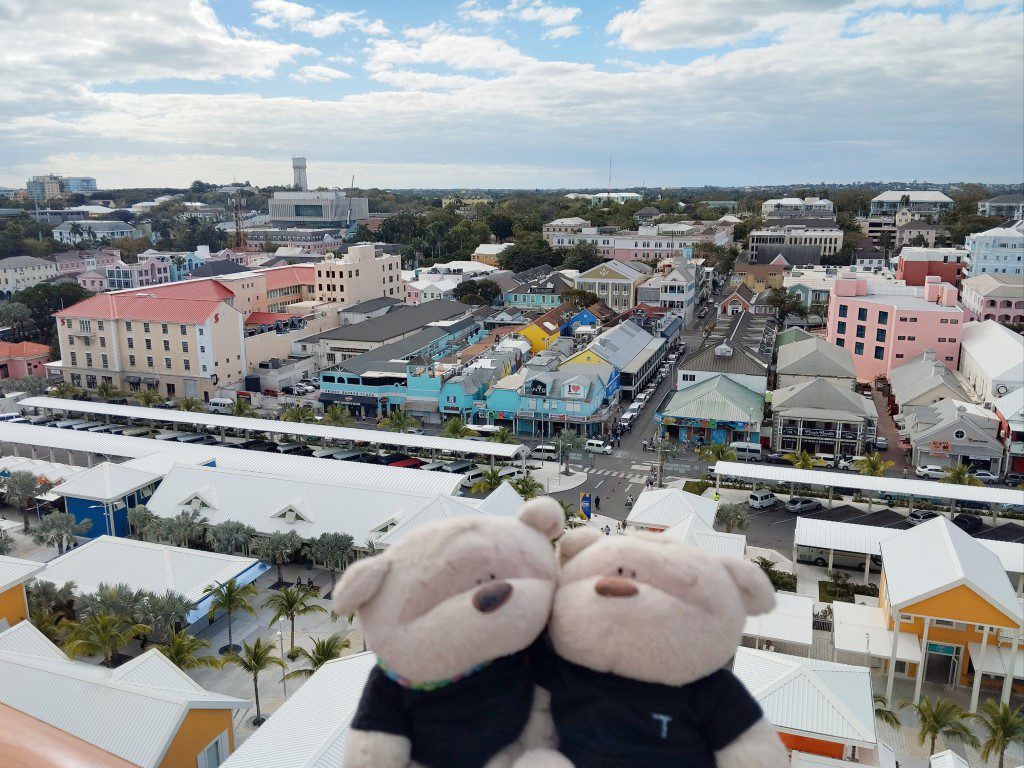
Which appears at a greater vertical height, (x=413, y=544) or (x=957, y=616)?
(x=413, y=544)

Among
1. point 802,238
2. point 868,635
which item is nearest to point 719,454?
point 868,635

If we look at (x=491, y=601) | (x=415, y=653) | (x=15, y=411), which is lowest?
(x=15, y=411)

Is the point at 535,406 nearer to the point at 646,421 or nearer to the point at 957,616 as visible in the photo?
the point at 646,421

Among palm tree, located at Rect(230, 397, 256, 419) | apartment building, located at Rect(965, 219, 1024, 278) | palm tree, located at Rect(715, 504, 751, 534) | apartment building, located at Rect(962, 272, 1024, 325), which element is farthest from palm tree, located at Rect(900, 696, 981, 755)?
apartment building, located at Rect(965, 219, 1024, 278)

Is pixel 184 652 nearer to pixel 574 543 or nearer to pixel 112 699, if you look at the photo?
pixel 112 699

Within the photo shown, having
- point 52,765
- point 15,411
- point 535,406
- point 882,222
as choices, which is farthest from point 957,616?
point 882,222

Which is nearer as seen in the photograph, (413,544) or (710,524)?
(413,544)

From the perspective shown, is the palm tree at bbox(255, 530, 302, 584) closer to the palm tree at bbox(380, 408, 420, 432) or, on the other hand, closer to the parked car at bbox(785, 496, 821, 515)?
the palm tree at bbox(380, 408, 420, 432)
